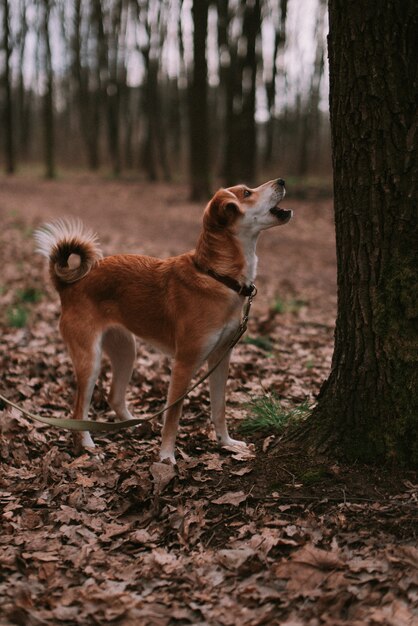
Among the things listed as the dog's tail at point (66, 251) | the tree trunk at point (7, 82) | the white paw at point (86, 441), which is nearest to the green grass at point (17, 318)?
the dog's tail at point (66, 251)

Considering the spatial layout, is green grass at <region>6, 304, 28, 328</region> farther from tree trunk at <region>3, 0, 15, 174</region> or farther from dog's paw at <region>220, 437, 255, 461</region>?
tree trunk at <region>3, 0, 15, 174</region>

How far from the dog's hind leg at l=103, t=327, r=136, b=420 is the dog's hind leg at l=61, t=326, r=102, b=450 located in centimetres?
46

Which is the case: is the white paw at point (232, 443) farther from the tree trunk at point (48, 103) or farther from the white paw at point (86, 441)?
the tree trunk at point (48, 103)

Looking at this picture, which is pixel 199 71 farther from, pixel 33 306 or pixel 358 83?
pixel 358 83

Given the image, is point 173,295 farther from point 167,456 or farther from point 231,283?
point 167,456

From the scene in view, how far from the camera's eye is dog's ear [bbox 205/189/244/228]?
13.3 feet

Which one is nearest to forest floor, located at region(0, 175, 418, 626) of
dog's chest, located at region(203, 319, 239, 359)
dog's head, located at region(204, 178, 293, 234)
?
dog's chest, located at region(203, 319, 239, 359)

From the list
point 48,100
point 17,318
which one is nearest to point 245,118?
point 48,100

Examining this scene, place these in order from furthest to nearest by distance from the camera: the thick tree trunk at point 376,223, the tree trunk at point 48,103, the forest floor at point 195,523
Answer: the tree trunk at point 48,103, the thick tree trunk at point 376,223, the forest floor at point 195,523

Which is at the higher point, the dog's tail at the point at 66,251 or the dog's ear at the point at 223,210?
the dog's ear at the point at 223,210

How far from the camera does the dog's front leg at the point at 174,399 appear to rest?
4.15 meters

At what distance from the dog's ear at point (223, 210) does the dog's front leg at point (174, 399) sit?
3.08ft

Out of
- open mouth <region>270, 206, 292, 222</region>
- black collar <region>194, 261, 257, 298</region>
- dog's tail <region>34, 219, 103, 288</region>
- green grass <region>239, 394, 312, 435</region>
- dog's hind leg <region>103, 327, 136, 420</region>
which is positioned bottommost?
green grass <region>239, 394, 312, 435</region>

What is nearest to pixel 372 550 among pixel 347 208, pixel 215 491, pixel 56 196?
pixel 215 491
